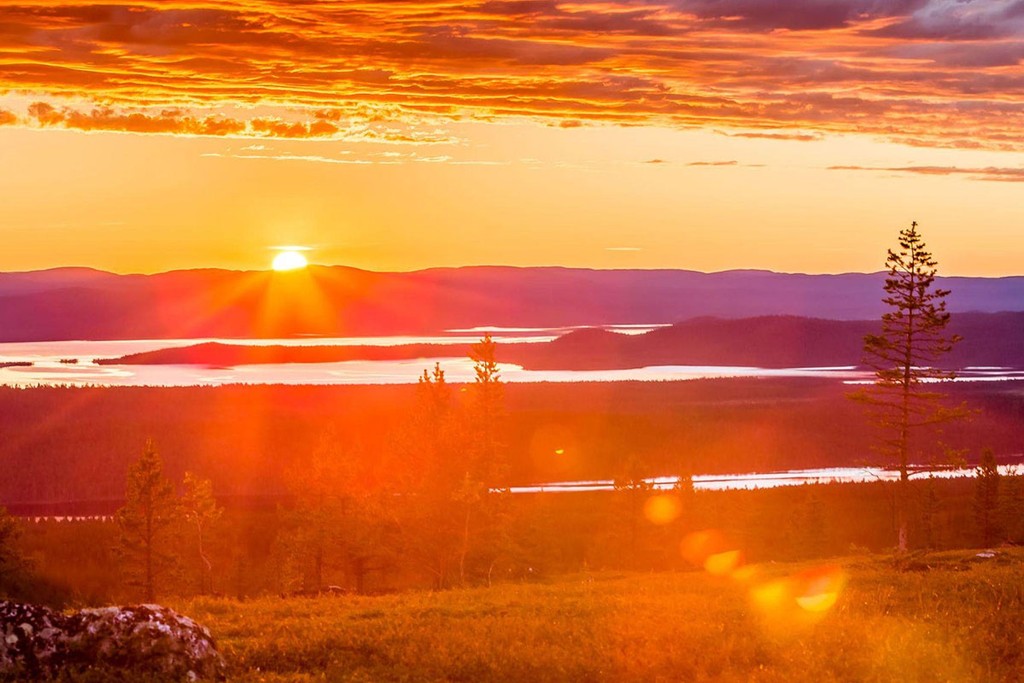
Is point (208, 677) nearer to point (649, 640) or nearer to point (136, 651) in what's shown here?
point (136, 651)

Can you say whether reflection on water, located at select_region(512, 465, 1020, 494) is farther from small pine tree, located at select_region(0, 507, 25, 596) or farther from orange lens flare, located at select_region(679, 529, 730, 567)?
small pine tree, located at select_region(0, 507, 25, 596)

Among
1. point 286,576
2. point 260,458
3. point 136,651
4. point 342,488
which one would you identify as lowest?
point 260,458

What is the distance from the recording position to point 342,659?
57.5 feet

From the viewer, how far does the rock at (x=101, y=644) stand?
595 inches

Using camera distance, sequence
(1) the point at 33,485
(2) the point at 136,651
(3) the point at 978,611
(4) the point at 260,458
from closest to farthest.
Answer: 1. (2) the point at 136,651
2. (3) the point at 978,611
3. (1) the point at 33,485
4. (4) the point at 260,458

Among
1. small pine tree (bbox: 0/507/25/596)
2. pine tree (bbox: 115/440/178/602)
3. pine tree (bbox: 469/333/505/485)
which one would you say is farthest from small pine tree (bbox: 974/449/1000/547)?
small pine tree (bbox: 0/507/25/596)

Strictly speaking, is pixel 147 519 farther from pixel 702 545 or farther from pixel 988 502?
pixel 988 502

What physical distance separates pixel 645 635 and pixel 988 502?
70.8 meters

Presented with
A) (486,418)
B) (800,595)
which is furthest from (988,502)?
(800,595)

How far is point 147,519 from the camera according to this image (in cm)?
5788

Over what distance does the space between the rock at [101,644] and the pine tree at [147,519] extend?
1688 inches

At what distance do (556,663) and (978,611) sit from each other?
28.5 feet

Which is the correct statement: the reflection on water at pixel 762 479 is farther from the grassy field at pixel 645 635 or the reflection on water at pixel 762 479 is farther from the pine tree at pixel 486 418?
the grassy field at pixel 645 635

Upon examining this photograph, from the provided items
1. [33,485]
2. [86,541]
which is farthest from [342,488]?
[33,485]
